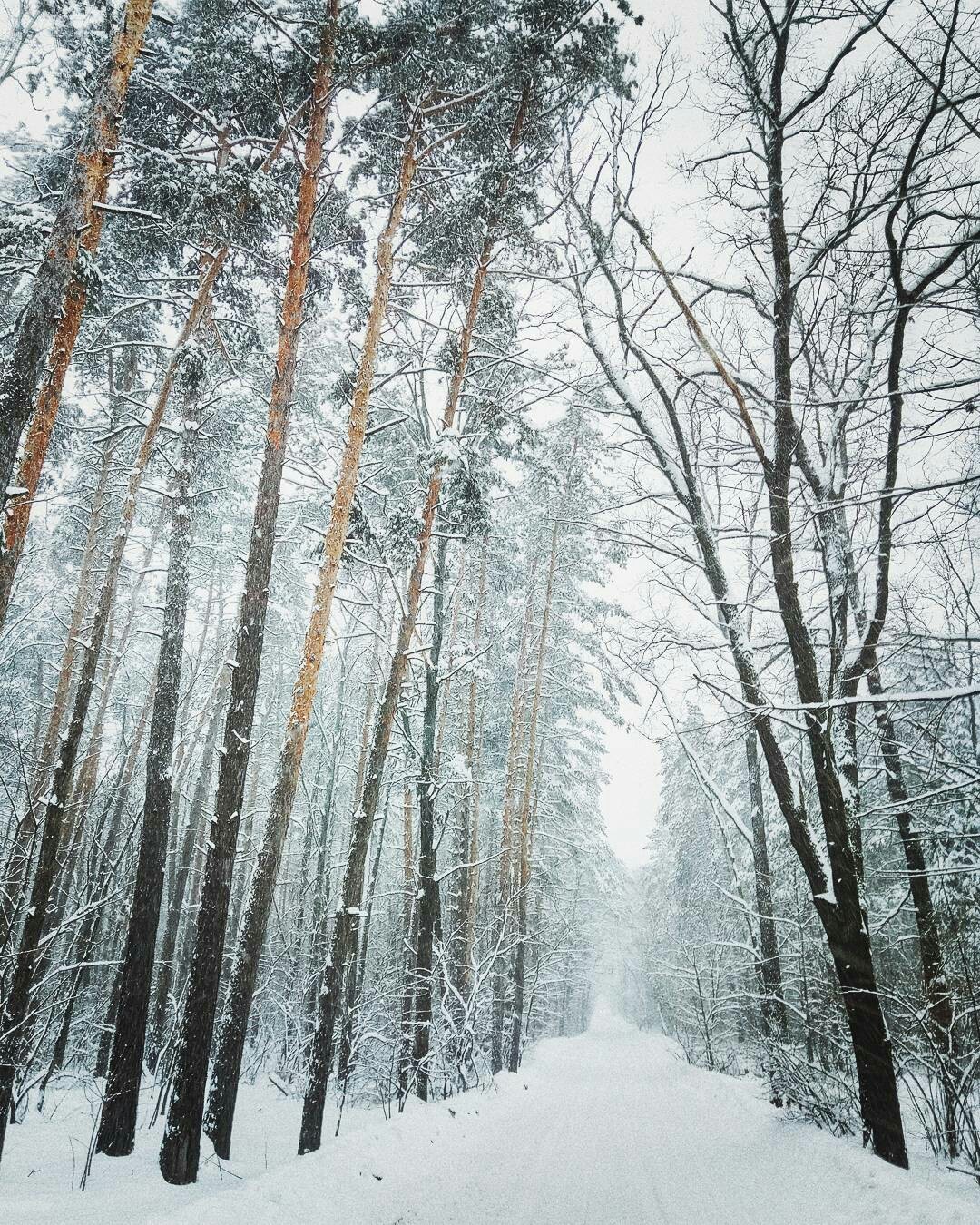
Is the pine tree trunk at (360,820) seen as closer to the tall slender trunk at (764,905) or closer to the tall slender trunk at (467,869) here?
the tall slender trunk at (467,869)

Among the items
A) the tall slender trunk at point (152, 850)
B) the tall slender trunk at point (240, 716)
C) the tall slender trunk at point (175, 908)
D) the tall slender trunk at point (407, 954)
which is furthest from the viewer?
the tall slender trunk at point (175, 908)

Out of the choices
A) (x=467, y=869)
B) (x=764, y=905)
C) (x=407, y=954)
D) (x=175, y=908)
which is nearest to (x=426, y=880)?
(x=467, y=869)

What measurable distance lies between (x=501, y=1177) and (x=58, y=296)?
844 cm

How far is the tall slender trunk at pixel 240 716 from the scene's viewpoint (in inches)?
190

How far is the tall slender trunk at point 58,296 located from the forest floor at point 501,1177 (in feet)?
15.2

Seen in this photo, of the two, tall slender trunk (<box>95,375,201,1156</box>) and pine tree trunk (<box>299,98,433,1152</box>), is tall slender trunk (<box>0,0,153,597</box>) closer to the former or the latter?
pine tree trunk (<box>299,98,433,1152</box>)

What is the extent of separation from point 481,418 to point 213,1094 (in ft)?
29.8

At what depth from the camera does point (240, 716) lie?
227 inches

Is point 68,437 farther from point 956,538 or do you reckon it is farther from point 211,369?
point 956,538

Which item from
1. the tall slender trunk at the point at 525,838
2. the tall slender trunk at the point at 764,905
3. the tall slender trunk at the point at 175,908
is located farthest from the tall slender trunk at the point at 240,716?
the tall slender trunk at the point at 525,838

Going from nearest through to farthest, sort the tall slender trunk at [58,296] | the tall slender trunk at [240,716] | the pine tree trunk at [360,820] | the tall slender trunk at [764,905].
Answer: the tall slender trunk at [58,296], the tall slender trunk at [240,716], the pine tree trunk at [360,820], the tall slender trunk at [764,905]

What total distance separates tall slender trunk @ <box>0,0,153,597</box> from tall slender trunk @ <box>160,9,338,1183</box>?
1.93m

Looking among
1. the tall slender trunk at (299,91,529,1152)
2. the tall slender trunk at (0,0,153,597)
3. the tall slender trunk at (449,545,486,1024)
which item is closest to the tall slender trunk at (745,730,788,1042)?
the tall slender trunk at (449,545,486,1024)

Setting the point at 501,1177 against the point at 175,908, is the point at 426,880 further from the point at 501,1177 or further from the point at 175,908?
the point at 175,908
